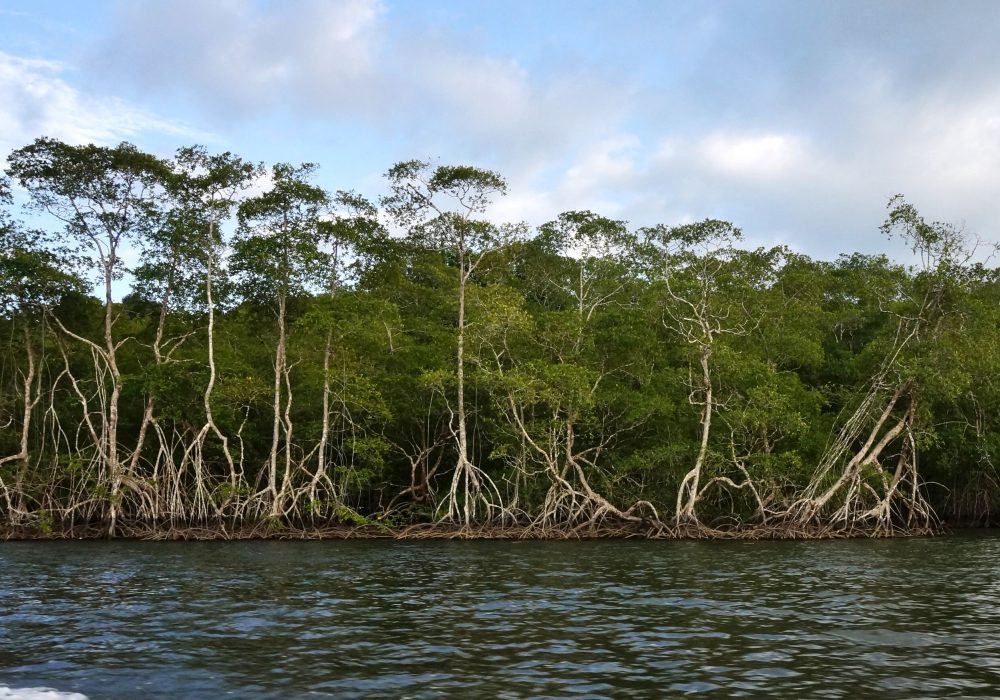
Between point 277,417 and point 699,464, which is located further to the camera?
point 277,417

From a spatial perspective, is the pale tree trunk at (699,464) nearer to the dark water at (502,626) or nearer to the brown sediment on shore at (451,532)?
the brown sediment on shore at (451,532)

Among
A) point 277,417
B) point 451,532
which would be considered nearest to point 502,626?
point 451,532

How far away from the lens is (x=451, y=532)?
107 feet

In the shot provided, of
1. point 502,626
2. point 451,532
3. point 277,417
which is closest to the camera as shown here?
point 502,626

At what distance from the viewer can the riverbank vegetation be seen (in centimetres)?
3262

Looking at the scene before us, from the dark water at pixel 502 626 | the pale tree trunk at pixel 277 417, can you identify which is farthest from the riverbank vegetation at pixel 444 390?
the dark water at pixel 502 626

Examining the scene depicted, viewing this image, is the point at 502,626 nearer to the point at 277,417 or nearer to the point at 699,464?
the point at 699,464

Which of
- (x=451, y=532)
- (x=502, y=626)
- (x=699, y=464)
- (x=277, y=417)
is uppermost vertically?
(x=277, y=417)

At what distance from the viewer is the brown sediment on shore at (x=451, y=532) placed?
31.3m

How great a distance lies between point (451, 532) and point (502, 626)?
18.7 meters

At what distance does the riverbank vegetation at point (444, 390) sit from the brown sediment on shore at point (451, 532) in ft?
0.58

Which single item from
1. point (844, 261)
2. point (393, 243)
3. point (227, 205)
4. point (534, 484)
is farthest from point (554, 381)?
point (844, 261)

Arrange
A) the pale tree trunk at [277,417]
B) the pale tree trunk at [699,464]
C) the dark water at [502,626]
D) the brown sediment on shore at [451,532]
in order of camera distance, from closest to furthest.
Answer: the dark water at [502,626] < the brown sediment on shore at [451,532] < the pale tree trunk at [277,417] < the pale tree trunk at [699,464]

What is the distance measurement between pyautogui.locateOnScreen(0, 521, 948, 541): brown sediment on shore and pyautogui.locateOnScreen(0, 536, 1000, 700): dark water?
643cm
